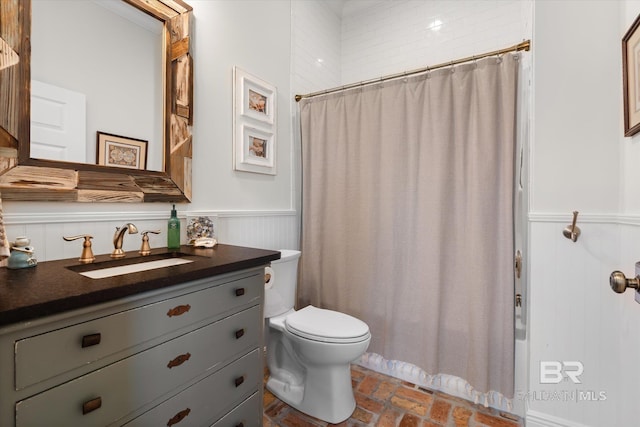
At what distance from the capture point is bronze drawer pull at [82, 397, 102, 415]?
2.36 feet

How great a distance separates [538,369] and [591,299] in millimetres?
433

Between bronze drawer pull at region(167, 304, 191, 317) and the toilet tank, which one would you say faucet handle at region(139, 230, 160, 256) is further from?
the toilet tank

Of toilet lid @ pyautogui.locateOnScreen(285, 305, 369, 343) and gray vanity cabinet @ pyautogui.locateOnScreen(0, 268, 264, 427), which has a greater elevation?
gray vanity cabinet @ pyautogui.locateOnScreen(0, 268, 264, 427)

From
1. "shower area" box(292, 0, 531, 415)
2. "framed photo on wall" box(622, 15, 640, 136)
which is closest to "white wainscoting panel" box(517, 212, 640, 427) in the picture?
"shower area" box(292, 0, 531, 415)

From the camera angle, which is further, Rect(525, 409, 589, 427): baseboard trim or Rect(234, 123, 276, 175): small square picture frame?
Rect(234, 123, 276, 175): small square picture frame

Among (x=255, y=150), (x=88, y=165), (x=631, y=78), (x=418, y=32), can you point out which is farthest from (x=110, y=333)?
(x=418, y=32)

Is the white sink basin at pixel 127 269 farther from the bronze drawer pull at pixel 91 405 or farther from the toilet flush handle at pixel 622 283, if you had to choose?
the toilet flush handle at pixel 622 283

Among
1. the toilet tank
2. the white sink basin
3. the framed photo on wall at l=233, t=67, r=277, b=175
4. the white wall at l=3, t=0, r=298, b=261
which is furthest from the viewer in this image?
the framed photo on wall at l=233, t=67, r=277, b=175

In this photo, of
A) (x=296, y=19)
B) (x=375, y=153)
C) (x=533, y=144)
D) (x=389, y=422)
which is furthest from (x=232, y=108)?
(x=389, y=422)

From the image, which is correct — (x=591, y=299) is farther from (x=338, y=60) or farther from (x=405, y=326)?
(x=338, y=60)

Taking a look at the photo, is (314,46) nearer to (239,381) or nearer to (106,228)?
(106,228)

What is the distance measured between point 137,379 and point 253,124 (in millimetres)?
1530

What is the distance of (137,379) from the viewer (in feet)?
2.71

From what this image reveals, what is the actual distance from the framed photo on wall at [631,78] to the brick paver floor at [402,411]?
151 cm
